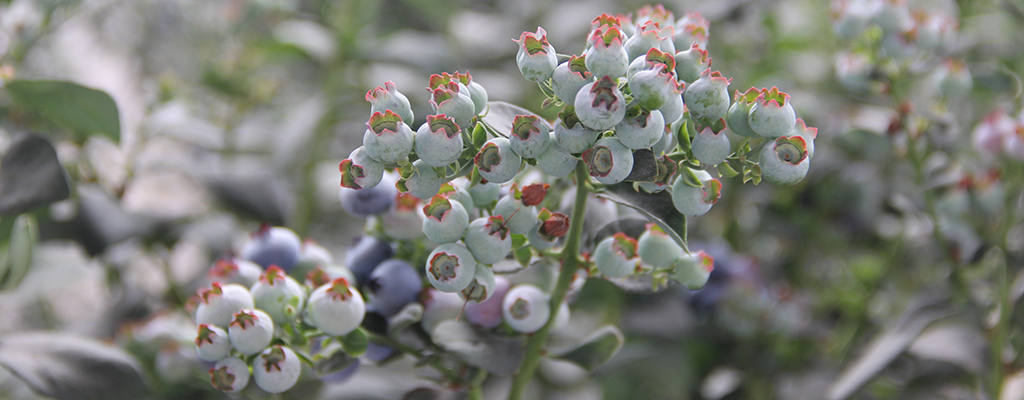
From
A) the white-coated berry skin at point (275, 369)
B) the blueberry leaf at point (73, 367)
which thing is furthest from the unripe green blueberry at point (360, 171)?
the blueberry leaf at point (73, 367)

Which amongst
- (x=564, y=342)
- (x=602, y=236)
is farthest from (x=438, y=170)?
(x=564, y=342)

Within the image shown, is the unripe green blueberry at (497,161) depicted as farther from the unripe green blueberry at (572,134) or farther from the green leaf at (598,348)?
the green leaf at (598,348)

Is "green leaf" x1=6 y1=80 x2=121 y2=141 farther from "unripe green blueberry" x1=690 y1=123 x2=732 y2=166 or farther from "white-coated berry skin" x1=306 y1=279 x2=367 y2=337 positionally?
"unripe green blueberry" x1=690 y1=123 x2=732 y2=166

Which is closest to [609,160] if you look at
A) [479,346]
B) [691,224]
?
[479,346]

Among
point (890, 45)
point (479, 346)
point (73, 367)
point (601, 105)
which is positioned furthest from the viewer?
point (890, 45)

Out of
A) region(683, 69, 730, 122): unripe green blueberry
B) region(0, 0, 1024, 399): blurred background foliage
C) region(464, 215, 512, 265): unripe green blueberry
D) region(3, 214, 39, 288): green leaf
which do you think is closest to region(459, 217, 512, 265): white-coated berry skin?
region(464, 215, 512, 265): unripe green blueberry

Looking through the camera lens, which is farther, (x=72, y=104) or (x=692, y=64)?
(x=72, y=104)

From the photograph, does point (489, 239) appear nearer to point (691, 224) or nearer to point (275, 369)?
point (275, 369)
